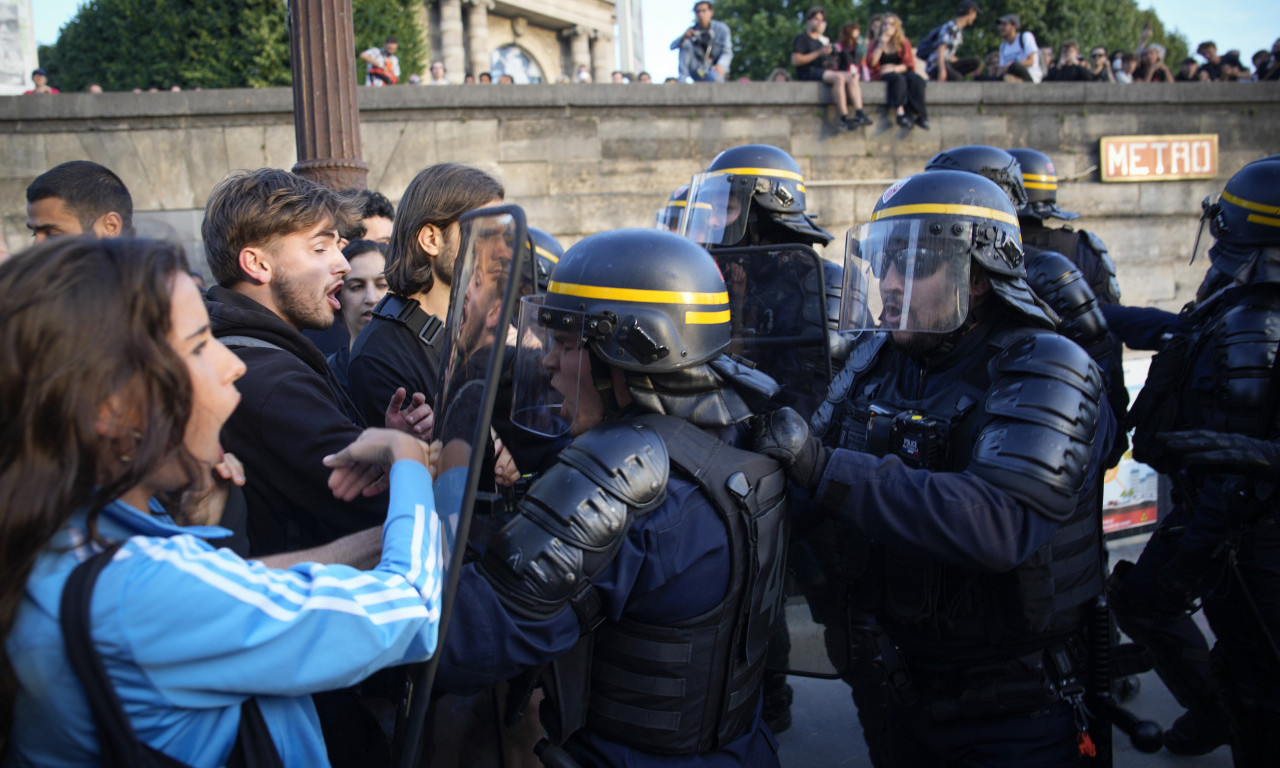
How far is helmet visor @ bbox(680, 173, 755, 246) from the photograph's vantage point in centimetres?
417

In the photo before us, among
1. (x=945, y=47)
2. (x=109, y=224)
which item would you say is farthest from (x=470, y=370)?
(x=945, y=47)

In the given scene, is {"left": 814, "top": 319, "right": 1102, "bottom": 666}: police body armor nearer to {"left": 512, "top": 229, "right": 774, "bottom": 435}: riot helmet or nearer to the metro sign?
{"left": 512, "top": 229, "right": 774, "bottom": 435}: riot helmet

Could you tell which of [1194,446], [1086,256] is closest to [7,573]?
[1194,446]

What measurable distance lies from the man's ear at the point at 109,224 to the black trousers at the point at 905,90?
30.8 ft

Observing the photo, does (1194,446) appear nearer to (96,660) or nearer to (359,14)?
(96,660)

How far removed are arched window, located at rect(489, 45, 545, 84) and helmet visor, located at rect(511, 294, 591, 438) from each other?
83.3 ft

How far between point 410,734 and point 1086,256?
4.55 meters

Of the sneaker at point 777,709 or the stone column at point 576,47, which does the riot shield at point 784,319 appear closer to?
the sneaker at point 777,709

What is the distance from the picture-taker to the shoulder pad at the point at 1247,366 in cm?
277

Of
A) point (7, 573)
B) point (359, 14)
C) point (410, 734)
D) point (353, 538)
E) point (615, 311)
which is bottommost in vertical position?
point (410, 734)

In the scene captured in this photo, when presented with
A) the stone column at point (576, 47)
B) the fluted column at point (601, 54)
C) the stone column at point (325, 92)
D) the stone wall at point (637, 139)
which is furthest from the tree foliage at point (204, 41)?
the fluted column at point (601, 54)

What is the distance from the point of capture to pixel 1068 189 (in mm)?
11359

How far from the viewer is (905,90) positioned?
10.4 meters

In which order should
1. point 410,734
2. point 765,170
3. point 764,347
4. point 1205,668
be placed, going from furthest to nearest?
point 765,170
point 1205,668
point 764,347
point 410,734
